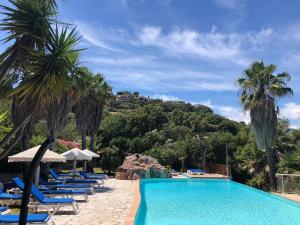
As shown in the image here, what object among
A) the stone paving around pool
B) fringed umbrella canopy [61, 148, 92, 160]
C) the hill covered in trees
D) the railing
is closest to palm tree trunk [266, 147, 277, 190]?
the hill covered in trees

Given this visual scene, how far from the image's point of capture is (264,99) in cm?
2284

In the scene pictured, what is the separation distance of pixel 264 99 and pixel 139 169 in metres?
10.6

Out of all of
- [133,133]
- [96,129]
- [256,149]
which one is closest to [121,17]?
[256,149]

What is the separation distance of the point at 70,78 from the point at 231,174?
25100 mm

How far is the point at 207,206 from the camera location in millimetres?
16250

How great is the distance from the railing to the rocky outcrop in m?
10.4

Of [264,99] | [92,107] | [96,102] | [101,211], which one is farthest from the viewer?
[96,102]

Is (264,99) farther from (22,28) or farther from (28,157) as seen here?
(22,28)

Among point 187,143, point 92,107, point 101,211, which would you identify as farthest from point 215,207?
point 187,143

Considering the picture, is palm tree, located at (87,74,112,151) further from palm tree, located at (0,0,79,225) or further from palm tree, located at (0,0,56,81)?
palm tree, located at (0,0,56,81)

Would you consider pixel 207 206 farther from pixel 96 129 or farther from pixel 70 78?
→ pixel 96 129

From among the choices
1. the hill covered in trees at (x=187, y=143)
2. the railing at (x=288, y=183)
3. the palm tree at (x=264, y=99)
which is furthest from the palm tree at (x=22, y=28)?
the palm tree at (x=264, y=99)

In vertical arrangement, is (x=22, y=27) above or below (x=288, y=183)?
above

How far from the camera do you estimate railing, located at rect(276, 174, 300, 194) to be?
1916 centimetres
